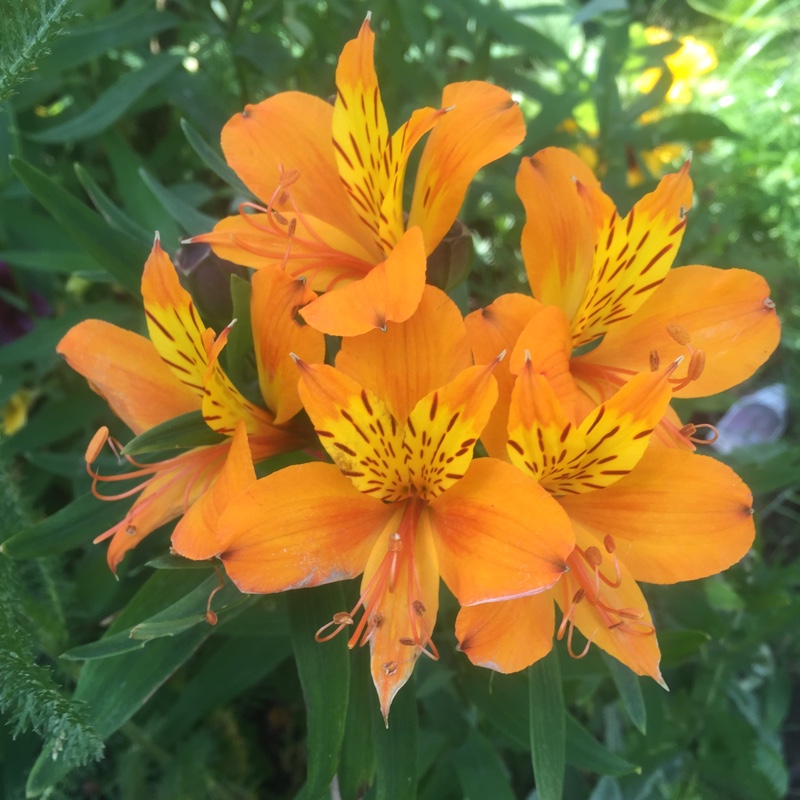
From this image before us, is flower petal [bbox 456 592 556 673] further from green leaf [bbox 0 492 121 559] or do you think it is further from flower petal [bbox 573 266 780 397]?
green leaf [bbox 0 492 121 559]

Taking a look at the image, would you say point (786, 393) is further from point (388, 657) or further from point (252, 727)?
point (388, 657)

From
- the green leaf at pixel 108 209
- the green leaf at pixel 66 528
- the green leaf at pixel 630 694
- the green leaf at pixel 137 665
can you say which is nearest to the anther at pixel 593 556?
the green leaf at pixel 630 694

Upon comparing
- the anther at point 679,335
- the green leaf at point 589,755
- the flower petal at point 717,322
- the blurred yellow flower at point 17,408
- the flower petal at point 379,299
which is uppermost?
the flower petal at point 379,299

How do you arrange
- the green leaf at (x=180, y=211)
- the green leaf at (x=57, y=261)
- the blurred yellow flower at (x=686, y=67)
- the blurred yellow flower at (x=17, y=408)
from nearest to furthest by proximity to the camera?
the green leaf at (x=180, y=211) < the green leaf at (x=57, y=261) < the blurred yellow flower at (x=17, y=408) < the blurred yellow flower at (x=686, y=67)

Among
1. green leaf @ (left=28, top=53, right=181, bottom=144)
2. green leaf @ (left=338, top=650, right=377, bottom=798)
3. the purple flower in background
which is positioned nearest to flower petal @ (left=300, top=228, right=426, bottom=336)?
green leaf @ (left=338, top=650, right=377, bottom=798)

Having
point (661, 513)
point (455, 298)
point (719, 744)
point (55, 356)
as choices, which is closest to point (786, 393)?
point (719, 744)

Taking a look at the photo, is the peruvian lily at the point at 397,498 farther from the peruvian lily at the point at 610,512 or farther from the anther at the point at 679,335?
the anther at the point at 679,335

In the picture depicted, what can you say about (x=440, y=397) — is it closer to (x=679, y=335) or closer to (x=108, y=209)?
(x=679, y=335)
